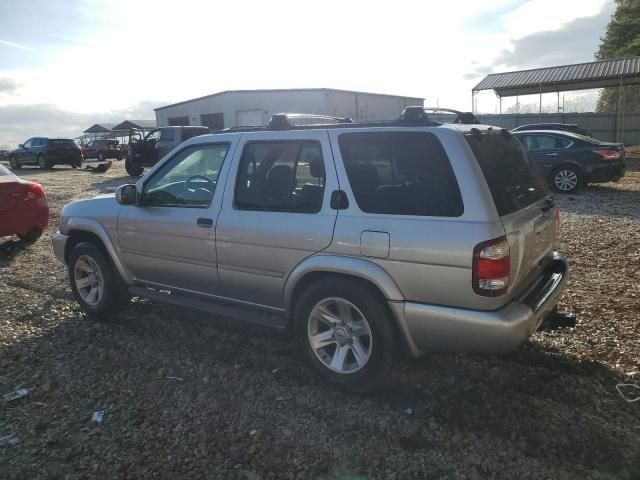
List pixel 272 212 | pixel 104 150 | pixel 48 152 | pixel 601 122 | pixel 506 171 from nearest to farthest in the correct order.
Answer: pixel 506 171 < pixel 272 212 < pixel 48 152 < pixel 601 122 < pixel 104 150

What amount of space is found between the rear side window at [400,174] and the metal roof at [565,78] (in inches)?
949

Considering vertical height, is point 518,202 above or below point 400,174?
below

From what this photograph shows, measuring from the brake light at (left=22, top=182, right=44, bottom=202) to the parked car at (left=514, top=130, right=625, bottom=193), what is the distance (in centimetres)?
1037

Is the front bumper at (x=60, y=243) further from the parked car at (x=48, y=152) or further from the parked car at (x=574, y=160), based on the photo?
the parked car at (x=48, y=152)

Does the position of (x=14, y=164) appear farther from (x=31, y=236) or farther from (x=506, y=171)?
(x=506, y=171)

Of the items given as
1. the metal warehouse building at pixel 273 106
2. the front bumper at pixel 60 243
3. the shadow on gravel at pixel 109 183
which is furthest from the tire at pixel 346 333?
the metal warehouse building at pixel 273 106

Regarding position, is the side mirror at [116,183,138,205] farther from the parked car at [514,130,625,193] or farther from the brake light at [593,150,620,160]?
the brake light at [593,150,620,160]

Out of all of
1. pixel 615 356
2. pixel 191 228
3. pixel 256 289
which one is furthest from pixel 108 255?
pixel 615 356

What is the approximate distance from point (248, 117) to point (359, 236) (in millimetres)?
32107

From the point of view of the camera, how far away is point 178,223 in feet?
13.6

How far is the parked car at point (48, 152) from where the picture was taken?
26.3m

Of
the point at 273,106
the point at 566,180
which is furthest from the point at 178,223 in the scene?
the point at 273,106

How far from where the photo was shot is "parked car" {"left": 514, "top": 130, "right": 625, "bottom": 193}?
12.2 meters

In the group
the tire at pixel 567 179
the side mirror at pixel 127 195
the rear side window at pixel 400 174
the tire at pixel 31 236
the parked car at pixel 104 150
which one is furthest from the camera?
the parked car at pixel 104 150
